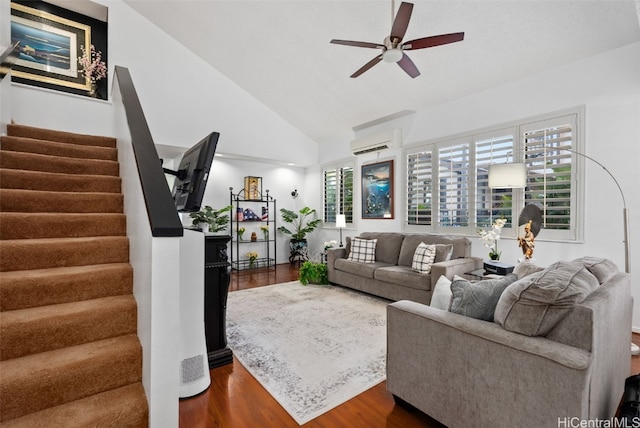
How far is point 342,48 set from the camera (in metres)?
4.18

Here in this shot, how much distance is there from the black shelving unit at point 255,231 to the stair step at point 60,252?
14.2 feet

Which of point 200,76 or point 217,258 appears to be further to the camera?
point 200,76

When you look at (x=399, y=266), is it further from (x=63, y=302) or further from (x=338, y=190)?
(x=63, y=302)

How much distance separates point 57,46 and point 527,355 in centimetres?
721

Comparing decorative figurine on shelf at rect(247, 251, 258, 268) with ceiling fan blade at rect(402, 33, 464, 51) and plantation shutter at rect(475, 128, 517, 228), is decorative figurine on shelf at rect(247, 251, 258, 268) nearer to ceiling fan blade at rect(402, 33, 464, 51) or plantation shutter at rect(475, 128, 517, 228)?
plantation shutter at rect(475, 128, 517, 228)

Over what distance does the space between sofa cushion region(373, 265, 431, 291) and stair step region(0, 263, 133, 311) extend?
10.2ft

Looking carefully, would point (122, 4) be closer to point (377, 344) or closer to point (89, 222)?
point (89, 222)

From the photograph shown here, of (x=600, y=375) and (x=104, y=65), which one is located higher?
(x=104, y=65)

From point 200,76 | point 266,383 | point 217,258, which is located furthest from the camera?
point 200,76

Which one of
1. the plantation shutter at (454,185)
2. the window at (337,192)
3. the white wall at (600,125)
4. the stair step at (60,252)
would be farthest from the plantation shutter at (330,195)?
the stair step at (60,252)

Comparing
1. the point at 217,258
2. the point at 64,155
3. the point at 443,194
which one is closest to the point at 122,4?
the point at 64,155

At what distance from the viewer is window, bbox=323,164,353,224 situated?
664 cm

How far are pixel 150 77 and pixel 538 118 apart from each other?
19.7ft

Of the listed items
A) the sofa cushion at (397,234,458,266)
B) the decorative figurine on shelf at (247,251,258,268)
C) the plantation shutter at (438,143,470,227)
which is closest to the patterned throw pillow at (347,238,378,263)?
the sofa cushion at (397,234,458,266)
